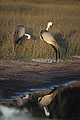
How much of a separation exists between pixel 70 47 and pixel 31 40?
119cm

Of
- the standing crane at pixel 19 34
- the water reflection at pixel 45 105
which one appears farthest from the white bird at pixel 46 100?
the standing crane at pixel 19 34

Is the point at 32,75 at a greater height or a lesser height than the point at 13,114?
greater

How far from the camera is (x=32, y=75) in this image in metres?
8.79

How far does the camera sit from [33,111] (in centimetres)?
622

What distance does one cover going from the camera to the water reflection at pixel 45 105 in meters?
5.98

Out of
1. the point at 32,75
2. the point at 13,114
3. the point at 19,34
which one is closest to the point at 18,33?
the point at 19,34

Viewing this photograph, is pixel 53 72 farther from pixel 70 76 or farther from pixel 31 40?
pixel 31 40

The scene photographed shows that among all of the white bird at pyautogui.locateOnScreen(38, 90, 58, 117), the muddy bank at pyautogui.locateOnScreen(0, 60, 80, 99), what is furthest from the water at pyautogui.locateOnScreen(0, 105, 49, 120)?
the muddy bank at pyautogui.locateOnScreen(0, 60, 80, 99)

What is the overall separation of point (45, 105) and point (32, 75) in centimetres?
198

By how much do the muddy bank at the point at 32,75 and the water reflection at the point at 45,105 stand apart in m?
0.25

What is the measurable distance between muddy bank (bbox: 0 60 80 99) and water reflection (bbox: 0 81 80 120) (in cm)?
25

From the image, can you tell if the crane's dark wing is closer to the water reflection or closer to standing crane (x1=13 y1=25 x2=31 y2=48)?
standing crane (x1=13 y1=25 x2=31 y2=48)

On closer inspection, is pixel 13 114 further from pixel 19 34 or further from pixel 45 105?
pixel 19 34

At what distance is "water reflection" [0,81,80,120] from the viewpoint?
598cm
